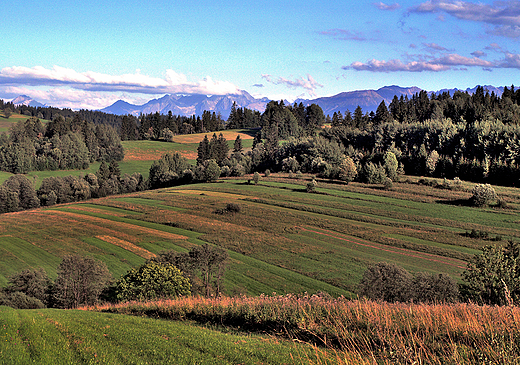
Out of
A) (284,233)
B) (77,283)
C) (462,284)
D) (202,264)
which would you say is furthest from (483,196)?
(77,283)

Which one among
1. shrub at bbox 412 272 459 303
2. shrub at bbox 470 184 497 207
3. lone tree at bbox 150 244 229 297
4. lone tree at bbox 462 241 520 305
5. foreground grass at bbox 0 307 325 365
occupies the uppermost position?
shrub at bbox 470 184 497 207

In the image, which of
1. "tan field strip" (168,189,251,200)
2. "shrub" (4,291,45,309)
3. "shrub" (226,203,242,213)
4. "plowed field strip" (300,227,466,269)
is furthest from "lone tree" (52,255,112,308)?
"tan field strip" (168,189,251,200)

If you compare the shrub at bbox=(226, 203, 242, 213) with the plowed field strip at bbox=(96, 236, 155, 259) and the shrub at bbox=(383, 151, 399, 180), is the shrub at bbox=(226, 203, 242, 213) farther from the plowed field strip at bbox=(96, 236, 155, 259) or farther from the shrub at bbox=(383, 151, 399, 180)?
the shrub at bbox=(383, 151, 399, 180)

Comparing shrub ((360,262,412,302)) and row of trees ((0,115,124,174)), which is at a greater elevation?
row of trees ((0,115,124,174))

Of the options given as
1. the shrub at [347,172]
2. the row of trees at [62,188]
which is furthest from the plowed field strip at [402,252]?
the row of trees at [62,188]

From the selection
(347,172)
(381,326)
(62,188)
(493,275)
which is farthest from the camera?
(62,188)

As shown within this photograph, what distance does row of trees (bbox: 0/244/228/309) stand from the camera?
31078 millimetres

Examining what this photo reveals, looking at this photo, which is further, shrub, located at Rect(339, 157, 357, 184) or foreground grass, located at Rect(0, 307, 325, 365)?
shrub, located at Rect(339, 157, 357, 184)

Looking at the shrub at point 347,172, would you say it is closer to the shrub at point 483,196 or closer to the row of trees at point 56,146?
the shrub at point 483,196

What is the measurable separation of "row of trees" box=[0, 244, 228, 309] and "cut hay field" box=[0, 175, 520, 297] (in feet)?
10.3

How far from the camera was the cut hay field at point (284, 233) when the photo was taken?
4088 cm

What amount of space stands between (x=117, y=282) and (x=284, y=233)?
28.0 meters

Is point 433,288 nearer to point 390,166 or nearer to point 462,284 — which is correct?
point 462,284

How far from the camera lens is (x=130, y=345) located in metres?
10.6
